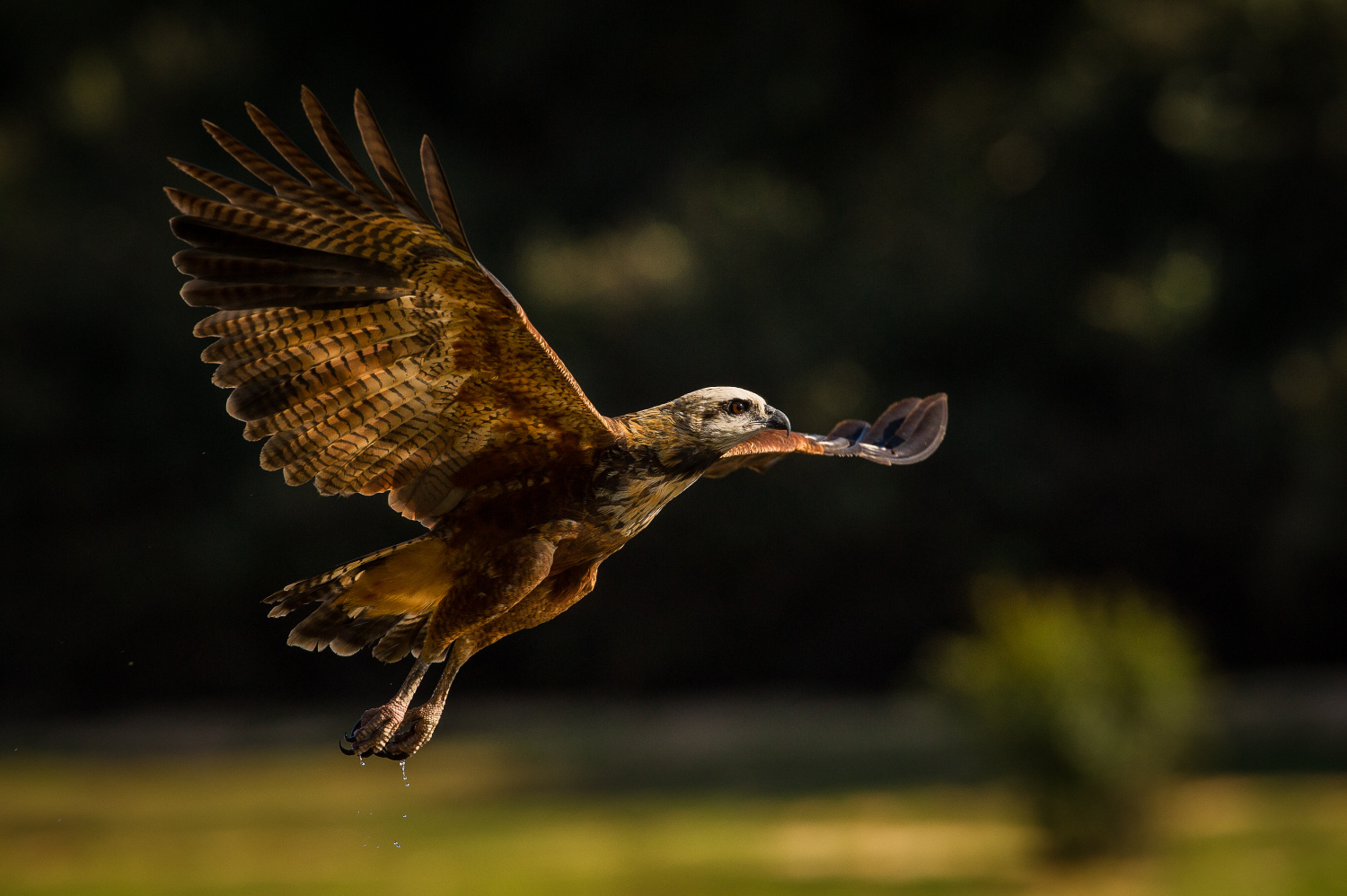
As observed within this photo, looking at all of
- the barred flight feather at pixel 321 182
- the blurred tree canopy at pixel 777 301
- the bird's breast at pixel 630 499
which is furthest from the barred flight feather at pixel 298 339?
the blurred tree canopy at pixel 777 301

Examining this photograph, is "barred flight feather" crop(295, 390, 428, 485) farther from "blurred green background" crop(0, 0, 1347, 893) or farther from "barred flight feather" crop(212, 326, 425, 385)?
"blurred green background" crop(0, 0, 1347, 893)

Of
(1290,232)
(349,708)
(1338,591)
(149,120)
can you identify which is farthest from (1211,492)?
(149,120)

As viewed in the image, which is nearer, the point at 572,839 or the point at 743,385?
the point at 572,839

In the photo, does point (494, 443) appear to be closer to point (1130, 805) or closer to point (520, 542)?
point (520, 542)

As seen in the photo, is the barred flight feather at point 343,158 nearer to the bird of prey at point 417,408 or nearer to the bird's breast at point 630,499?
the bird of prey at point 417,408

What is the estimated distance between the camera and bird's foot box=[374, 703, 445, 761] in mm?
3695

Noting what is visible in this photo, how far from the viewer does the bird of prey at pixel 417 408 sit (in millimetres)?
3309

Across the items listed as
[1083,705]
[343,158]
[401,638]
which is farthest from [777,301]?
[343,158]

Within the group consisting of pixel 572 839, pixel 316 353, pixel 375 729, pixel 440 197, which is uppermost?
pixel 572 839

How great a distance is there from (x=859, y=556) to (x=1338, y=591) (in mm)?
6431

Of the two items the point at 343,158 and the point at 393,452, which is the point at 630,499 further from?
the point at 343,158

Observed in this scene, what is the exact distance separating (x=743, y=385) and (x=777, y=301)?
1596mm

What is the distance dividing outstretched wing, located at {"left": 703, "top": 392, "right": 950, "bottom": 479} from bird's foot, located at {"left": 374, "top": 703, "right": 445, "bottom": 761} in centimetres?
106

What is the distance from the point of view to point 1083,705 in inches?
483
